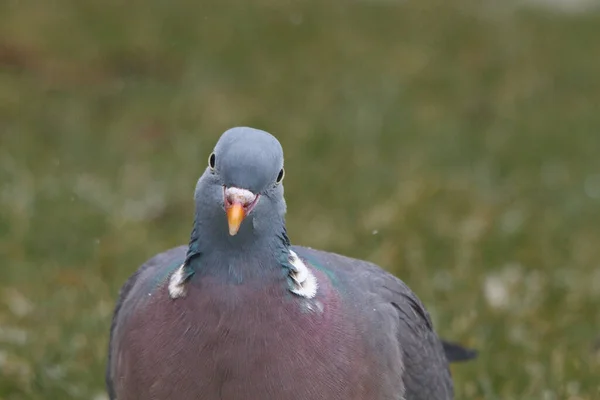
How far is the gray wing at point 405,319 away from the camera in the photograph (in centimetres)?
342

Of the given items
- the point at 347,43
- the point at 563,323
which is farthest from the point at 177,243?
the point at 347,43

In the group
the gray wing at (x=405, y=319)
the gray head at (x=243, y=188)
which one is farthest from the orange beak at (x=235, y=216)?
the gray wing at (x=405, y=319)

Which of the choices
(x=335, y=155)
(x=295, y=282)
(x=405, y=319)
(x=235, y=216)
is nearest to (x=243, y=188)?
(x=235, y=216)

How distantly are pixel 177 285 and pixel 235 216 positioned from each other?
0.36 meters

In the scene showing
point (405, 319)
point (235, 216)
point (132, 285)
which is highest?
point (235, 216)

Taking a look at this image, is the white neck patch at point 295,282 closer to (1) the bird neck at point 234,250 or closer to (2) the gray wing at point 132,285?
(1) the bird neck at point 234,250

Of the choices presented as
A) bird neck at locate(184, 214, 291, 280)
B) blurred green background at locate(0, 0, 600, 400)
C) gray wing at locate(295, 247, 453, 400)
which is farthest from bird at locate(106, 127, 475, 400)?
blurred green background at locate(0, 0, 600, 400)

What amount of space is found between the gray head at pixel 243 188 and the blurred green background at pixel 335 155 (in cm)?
191

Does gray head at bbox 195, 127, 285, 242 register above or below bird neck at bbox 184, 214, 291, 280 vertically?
above

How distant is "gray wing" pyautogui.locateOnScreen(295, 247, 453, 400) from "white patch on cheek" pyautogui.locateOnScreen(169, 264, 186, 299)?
53 centimetres

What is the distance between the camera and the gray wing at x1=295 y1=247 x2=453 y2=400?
3420 mm

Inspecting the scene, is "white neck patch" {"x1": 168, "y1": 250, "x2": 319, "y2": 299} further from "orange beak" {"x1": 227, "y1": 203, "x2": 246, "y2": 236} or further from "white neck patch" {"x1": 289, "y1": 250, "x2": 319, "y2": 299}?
"orange beak" {"x1": 227, "y1": 203, "x2": 246, "y2": 236}

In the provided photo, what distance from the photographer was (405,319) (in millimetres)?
3605

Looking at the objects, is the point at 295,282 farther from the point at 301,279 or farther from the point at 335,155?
the point at 335,155
